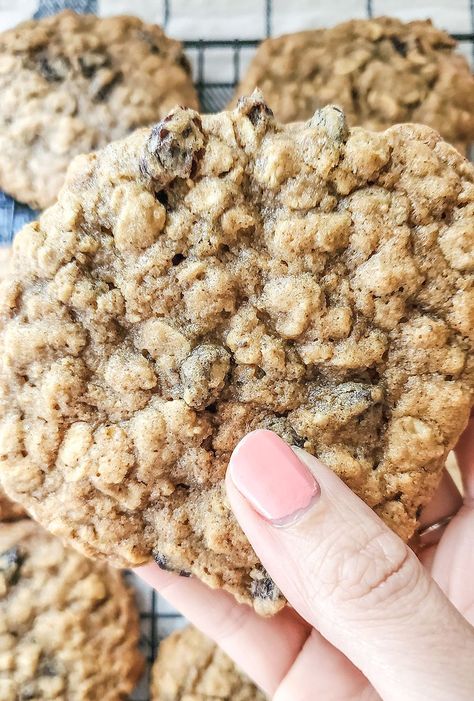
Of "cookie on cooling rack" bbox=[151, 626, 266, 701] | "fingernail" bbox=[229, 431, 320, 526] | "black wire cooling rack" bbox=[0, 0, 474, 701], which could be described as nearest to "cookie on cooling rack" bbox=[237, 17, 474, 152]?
"black wire cooling rack" bbox=[0, 0, 474, 701]

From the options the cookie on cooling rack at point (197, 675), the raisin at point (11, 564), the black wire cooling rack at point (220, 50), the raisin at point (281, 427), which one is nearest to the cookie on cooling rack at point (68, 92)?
the black wire cooling rack at point (220, 50)

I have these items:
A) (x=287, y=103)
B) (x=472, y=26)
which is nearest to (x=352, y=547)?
(x=287, y=103)

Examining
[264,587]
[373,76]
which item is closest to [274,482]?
[264,587]

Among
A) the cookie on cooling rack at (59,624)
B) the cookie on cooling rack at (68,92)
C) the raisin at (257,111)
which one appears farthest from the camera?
the cookie on cooling rack at (68,92)

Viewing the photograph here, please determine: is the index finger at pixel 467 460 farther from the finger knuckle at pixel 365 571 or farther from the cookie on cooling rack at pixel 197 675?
the cookie on cooling rack at pixel 197 675

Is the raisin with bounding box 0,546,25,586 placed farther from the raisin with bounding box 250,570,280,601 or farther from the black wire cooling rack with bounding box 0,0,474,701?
the black wire cooling rack with bounding box 0,0,474,701

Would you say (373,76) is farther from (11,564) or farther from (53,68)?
(11,564)
